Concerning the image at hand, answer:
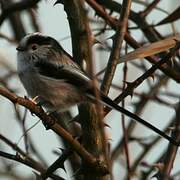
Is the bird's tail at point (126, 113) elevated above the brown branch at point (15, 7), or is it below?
below

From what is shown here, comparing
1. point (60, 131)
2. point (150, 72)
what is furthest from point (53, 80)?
point (60, 131)

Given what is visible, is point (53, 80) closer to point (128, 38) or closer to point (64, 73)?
point (64, 73)

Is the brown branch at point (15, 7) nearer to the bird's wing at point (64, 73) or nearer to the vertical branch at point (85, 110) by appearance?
the bird's wing at point (64, 73)

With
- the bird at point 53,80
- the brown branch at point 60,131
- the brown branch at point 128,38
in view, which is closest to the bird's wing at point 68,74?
the bird at point 53,80

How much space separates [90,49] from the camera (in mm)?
1907

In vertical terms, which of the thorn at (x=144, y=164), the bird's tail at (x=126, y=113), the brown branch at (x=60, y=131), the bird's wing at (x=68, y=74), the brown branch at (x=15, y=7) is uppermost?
the brown branch at (x=15, y=7)

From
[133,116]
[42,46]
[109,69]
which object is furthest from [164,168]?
[42,46]

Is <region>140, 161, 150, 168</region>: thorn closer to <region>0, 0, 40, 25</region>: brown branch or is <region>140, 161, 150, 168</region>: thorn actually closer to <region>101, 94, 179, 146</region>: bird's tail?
<region>101, 94, 179, 146</region>: bird's tail

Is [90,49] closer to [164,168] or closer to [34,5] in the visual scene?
[164,168]

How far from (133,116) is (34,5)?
1206 mm

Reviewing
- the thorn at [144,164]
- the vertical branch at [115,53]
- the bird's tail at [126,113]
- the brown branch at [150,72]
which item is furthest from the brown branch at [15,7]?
the thorn at [144,164]

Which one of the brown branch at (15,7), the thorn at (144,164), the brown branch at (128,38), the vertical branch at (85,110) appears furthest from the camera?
the thorn at (144,164)

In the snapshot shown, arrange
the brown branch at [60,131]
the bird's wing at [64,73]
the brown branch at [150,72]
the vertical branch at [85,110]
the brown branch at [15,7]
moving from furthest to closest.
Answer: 1. the brown branch at [15,7]
2. the bird's wing at [64,73]
3. the vertical branch at [85,110]
4. the brown branch at [150,72]
5. the brown branch at [60,131]

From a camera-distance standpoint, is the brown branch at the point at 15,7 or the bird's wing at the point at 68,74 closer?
the bird's wing at the point at 68,74
